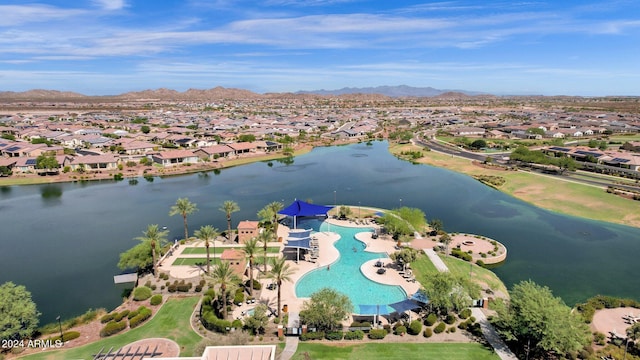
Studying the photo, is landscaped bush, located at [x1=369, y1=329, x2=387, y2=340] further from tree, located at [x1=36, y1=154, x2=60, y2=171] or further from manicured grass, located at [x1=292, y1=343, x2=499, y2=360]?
tree, located at [x1=36, y1=154, x2=60, y2=171]

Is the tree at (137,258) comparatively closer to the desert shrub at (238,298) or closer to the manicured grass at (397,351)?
the desert shrub at (238,298)

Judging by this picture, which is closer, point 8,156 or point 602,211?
point 602,211

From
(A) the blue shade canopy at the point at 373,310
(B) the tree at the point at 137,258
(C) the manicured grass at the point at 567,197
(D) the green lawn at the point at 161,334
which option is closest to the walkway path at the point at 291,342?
Answer: (A) the blue shade canopy at the point at 373,310

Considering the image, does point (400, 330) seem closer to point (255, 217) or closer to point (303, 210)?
point (303, 210)

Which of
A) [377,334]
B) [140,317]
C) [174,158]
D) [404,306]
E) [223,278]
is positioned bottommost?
[377,334]

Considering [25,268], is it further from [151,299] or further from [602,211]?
[602,211]

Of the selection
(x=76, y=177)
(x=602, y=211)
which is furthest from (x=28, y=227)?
(x=602, y=211)

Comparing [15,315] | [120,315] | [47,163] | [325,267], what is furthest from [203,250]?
[47,163]
